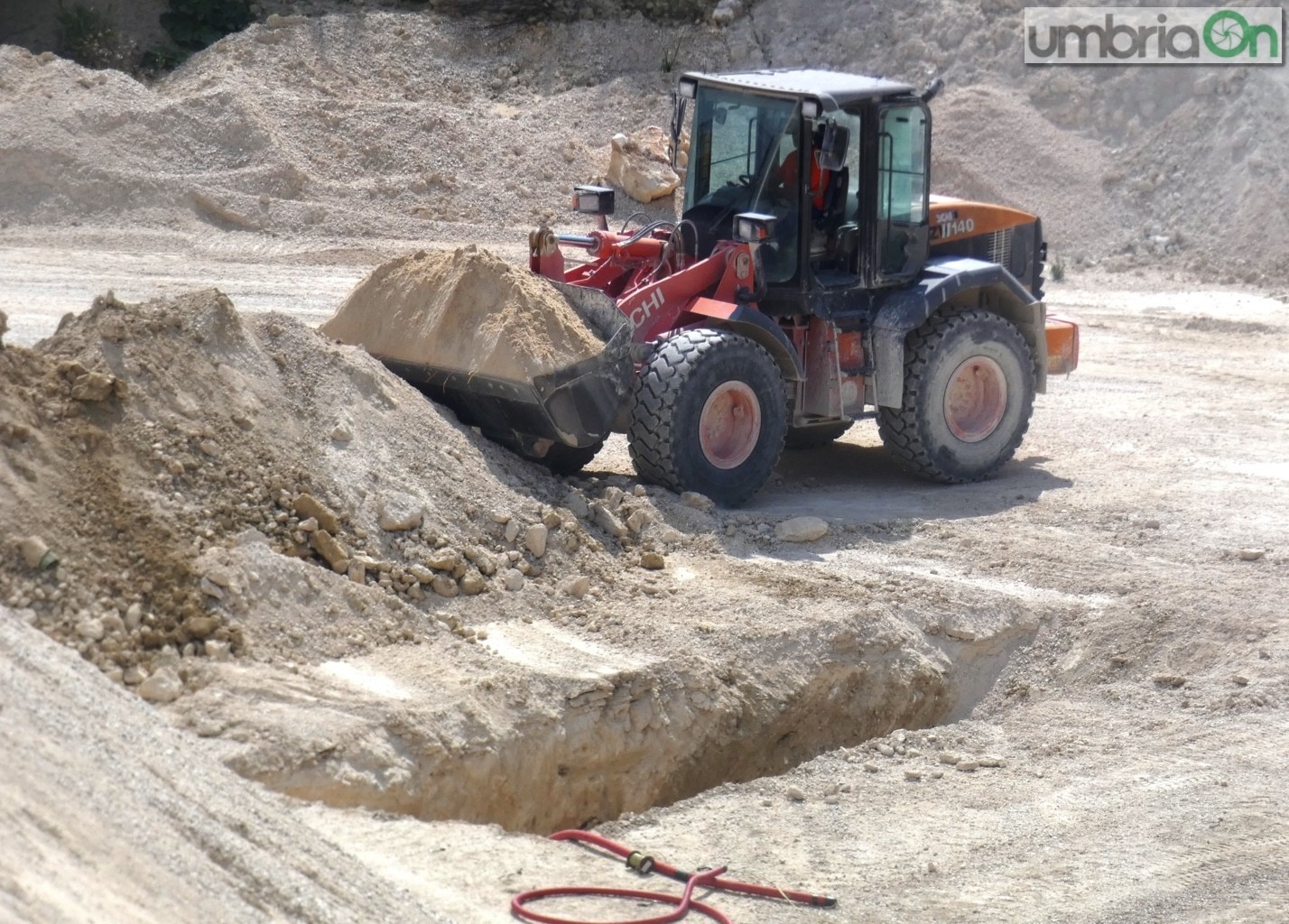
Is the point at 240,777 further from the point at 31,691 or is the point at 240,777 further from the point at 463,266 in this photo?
the point at 463,266

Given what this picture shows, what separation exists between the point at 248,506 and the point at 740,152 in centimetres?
378

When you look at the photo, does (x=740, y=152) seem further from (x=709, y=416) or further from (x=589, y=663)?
(x=589, y=663)

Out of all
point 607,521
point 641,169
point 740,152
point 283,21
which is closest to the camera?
point 607,521

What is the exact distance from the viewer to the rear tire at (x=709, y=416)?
8375 mm

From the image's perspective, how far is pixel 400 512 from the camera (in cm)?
720

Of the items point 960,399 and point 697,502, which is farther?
point 960,399

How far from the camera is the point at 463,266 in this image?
8297 mm

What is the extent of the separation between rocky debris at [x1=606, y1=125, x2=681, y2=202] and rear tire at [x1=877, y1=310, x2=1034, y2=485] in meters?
8.22

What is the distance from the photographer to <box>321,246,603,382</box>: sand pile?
8008 mm

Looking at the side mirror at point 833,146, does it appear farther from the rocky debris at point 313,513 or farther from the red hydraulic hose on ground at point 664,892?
the red hydraulic hose on ground at point 664,892

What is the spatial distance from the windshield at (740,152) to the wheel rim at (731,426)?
1.04 metres

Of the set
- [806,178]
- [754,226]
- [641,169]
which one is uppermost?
[641,169]

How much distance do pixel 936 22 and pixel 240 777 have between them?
18.2 m

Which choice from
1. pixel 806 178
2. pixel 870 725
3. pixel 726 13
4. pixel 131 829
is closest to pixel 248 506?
pixel 131 829
